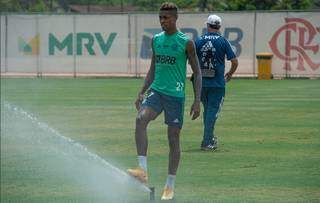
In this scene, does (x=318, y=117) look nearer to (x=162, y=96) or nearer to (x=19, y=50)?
(x=162, y=96)

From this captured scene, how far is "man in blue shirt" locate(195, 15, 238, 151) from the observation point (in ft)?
45.3

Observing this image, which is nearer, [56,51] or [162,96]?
[162,96]

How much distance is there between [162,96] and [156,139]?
5.55 meters

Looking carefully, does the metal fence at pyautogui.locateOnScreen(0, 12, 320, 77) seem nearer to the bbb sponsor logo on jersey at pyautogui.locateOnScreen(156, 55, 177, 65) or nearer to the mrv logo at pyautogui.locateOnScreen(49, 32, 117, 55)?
the mrv logo at pyautogui.locateOnScreen(49, 32, 117, 55)

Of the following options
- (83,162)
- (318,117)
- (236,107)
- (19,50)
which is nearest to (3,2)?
(19,50)

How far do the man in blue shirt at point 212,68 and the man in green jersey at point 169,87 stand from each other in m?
3.69

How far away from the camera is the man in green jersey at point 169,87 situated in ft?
32.5

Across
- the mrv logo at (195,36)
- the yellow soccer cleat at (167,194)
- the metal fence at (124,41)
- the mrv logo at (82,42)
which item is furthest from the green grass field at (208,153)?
the mrv logo at (82,42)

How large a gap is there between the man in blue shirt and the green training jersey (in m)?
3.75

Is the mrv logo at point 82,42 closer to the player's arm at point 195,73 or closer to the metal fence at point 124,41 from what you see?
the metal fence at point 124,41

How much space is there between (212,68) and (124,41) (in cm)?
2519

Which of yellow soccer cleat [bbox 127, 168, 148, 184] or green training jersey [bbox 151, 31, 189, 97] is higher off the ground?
green training jersey [bbox 151, 31, 189, 97]

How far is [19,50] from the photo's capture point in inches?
1572

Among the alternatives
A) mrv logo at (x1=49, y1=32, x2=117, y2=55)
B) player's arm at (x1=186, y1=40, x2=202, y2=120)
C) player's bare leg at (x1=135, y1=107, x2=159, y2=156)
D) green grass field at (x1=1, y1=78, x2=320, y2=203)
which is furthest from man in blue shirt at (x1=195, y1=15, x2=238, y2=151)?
mrv logo at (x1=49, y1=32, x2=117, y2=55)
